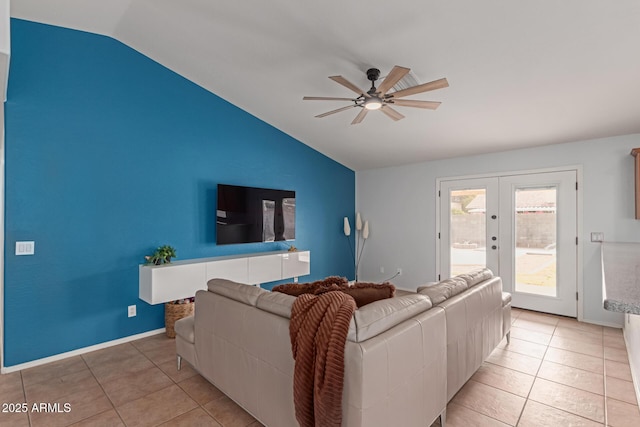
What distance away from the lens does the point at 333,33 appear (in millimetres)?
2697

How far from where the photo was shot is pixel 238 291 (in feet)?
7.13

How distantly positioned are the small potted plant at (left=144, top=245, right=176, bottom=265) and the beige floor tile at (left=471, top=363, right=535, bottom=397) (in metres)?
3.18

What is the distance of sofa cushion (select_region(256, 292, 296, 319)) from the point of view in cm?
183

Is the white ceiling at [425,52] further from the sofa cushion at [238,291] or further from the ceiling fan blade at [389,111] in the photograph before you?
the sofa cushion at [238,291]

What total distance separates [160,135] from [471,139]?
154 inches

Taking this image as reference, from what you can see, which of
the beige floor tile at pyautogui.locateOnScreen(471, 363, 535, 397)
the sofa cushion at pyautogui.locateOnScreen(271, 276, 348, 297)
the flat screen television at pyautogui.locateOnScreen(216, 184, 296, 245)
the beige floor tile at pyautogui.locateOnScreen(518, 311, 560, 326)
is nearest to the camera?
the sofa cushion at pyautogui.locateOnScreen(271, 276, 348, 297)

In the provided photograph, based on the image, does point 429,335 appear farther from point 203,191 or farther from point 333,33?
point 203,191

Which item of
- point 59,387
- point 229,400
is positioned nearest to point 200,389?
point 229,400

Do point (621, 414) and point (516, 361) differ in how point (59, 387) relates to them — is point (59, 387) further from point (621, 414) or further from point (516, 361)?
point (621, 414)

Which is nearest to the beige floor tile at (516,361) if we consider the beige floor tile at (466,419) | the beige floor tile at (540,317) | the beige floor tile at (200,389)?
the beige floor tile at (466,419)

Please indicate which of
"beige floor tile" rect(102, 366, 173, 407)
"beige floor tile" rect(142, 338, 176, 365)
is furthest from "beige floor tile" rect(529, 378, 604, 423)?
"beige floor tile" rect(142, 338, 176, 365)

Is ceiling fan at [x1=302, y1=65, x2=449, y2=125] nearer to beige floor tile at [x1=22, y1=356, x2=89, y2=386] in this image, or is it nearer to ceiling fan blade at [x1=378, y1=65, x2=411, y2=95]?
ceiling fan blade at [x1=378, y1=65, x2=411, y2=95]

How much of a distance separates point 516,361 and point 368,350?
226 cm

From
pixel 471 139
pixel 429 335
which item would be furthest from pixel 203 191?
pixel 471 139
